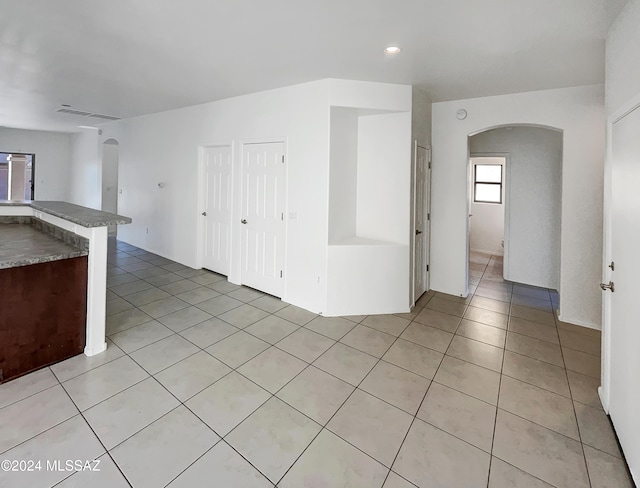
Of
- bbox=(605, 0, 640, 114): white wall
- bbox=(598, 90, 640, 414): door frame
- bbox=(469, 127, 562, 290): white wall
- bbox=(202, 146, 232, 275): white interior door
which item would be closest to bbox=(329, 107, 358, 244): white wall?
bbox=(202, 146, 232, 275): white interior door

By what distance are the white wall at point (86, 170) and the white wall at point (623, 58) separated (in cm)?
910

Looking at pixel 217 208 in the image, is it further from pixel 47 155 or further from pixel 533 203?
pixel 47 155

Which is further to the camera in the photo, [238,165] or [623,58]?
[238,165]

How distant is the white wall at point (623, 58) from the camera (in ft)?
5.65

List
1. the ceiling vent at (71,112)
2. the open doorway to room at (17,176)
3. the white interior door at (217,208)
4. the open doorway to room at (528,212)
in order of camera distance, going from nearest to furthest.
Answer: the open doorway to room at (528,212) → the white interior door at (217,208) → the ceiling vent at (71,112) → the open doorway to room at (17,176)

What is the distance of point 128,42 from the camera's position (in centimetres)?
268

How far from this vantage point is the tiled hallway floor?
1602 mm

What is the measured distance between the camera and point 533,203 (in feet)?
15.5

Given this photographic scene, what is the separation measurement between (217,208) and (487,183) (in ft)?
20.5

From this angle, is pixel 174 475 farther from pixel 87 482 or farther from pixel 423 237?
pixel 423 237

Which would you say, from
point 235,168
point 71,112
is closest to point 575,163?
point 235,168

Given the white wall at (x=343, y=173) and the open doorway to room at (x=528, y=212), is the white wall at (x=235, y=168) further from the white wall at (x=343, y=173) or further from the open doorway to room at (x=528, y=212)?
the open doorway to room at (x=528, y=212)

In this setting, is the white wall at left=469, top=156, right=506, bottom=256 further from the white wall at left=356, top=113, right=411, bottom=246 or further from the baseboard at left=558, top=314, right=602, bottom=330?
the white wall at left=356, top=113, right=411, bottom=246

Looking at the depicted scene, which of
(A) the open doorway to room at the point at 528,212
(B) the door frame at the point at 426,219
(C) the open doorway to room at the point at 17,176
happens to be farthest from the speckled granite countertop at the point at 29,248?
(C) the open doorway to room at the point at 17,176
